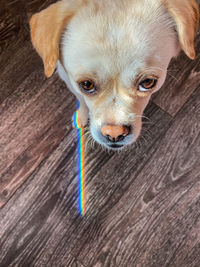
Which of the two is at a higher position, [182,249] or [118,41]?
[118,41]

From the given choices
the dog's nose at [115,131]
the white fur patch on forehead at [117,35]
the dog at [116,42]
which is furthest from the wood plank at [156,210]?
the white fur patch on forehead at [117,35]

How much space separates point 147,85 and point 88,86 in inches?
8.2

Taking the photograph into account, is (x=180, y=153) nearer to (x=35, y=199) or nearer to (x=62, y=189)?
(x=62, y=189)

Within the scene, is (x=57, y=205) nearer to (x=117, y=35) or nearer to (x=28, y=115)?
(x=28, y=115)

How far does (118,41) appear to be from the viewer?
0.90m

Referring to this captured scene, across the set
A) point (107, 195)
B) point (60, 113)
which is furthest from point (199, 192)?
point (60, 113)

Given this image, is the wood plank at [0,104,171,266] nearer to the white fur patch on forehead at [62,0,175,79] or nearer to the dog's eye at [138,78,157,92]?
the dog's eye at [138,78,157,92]

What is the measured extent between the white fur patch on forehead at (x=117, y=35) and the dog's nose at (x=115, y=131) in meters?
0.21

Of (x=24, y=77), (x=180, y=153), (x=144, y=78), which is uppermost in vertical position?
(x=144, y=78)

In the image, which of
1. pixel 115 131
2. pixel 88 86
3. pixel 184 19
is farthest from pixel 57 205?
pixel 184 19

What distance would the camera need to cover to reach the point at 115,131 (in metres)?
1.10

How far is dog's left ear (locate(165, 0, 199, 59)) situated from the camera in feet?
3.07

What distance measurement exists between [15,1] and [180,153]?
1.29 m

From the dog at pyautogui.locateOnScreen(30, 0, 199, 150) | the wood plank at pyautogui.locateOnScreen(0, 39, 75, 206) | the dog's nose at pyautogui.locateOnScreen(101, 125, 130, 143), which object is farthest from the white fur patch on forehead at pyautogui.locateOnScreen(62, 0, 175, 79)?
the wood plank at pyautogui.locateOnScreen(0, 39, 75, 206)
